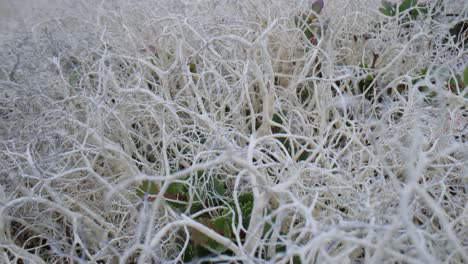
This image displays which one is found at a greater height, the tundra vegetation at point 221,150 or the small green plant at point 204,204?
the tundra vegetation at point 221,150

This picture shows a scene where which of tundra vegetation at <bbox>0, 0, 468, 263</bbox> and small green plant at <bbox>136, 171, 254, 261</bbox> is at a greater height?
tundra vegetation at <bbox>0, 0, 468, 263</bbox>

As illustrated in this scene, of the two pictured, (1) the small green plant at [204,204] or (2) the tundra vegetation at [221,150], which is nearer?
(2) the tundra vegetation at [221,150]

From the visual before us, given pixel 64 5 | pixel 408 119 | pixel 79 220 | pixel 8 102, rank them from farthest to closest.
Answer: pixel 64 5, pixel 8 102, pixel 408 119, pixel 79 220

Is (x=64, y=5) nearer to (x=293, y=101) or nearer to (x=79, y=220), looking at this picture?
(x=293, y=101)

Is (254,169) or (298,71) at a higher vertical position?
(254,169)

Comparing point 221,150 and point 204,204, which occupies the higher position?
point 221,150

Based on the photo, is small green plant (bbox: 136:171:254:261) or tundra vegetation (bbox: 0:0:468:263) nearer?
tundra vegetation (bbox: 0:0:468:263)

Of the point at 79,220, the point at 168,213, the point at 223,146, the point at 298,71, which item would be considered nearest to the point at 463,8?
the point at 298,71

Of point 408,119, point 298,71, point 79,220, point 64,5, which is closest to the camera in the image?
point 79,220
